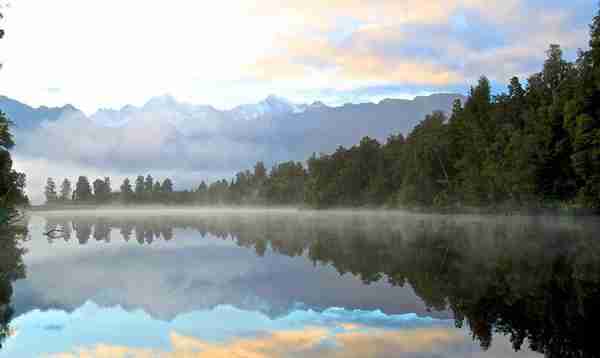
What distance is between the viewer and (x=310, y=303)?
59.7ft

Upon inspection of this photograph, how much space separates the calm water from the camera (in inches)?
497

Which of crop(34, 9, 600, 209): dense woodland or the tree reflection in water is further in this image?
crop(34, 9, 600, 209): dense woodland

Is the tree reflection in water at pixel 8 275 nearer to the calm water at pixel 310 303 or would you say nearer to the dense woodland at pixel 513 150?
the calm water at pixel 310 303

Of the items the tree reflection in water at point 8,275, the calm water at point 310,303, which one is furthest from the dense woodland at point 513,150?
the tree reflection in water at point 8,275

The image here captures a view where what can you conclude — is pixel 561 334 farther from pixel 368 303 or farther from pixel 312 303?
pixel 312 303

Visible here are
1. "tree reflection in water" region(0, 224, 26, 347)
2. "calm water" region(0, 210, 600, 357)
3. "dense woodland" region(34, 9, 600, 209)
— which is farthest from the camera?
"dense woodland" region(34, 9, 600, 209)

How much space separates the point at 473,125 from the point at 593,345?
7980 centimetres

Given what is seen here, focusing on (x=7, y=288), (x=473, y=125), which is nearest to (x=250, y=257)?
(x=7, y=288)

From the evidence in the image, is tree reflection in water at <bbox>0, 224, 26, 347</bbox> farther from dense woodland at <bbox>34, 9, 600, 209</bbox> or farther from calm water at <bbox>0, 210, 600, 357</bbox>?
dense woodland at <bbox>34, 9, 600, 209</bbox>

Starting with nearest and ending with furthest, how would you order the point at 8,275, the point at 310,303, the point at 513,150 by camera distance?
1. the point at 310,303
2. the point at 8,275
3. the point at 513,150

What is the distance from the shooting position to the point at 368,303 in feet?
59.1

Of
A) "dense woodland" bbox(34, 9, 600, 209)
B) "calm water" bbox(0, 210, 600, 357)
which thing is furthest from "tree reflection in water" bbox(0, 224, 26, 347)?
"dense woodland" bbox(34, 9, 600, 209)

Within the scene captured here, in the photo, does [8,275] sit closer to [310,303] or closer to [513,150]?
[310,303]

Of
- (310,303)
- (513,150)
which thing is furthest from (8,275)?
(513,150)
